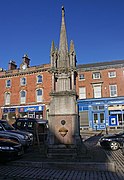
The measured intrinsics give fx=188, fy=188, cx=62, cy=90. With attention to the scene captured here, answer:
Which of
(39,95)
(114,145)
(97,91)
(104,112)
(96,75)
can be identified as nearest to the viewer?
(114,145)

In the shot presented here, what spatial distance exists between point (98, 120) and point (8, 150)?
77.5ft

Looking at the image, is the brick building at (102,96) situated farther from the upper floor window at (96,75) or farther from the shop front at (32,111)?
the shop front at (32,111)

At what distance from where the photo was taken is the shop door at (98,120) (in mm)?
30133

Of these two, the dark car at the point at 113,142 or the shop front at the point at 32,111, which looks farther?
the shop front at the point at 32,111

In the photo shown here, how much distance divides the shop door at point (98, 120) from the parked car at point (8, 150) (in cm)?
2284

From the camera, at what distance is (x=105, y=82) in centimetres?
3102

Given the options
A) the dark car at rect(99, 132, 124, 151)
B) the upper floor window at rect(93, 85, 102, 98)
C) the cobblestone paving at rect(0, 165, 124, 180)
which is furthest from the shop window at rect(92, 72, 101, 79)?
the cobblestone paving at rect(0, 165, 124, 180)

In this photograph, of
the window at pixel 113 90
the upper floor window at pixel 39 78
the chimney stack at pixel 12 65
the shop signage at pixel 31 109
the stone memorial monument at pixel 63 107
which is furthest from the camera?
the chimney stack at pixel 12 65

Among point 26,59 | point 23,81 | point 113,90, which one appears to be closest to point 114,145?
point 113,90

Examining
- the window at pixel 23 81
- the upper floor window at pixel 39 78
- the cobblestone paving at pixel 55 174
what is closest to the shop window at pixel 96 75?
the upper floor window at pixel 39 78

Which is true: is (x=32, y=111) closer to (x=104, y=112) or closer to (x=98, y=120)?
(x=98, y=120)

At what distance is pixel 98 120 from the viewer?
100ft

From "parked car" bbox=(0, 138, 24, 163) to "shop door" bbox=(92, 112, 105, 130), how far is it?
899 inches

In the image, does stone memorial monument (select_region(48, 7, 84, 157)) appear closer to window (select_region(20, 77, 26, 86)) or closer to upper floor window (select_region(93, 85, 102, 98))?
upper floor window (select_region(93, 85, 102, 98))
